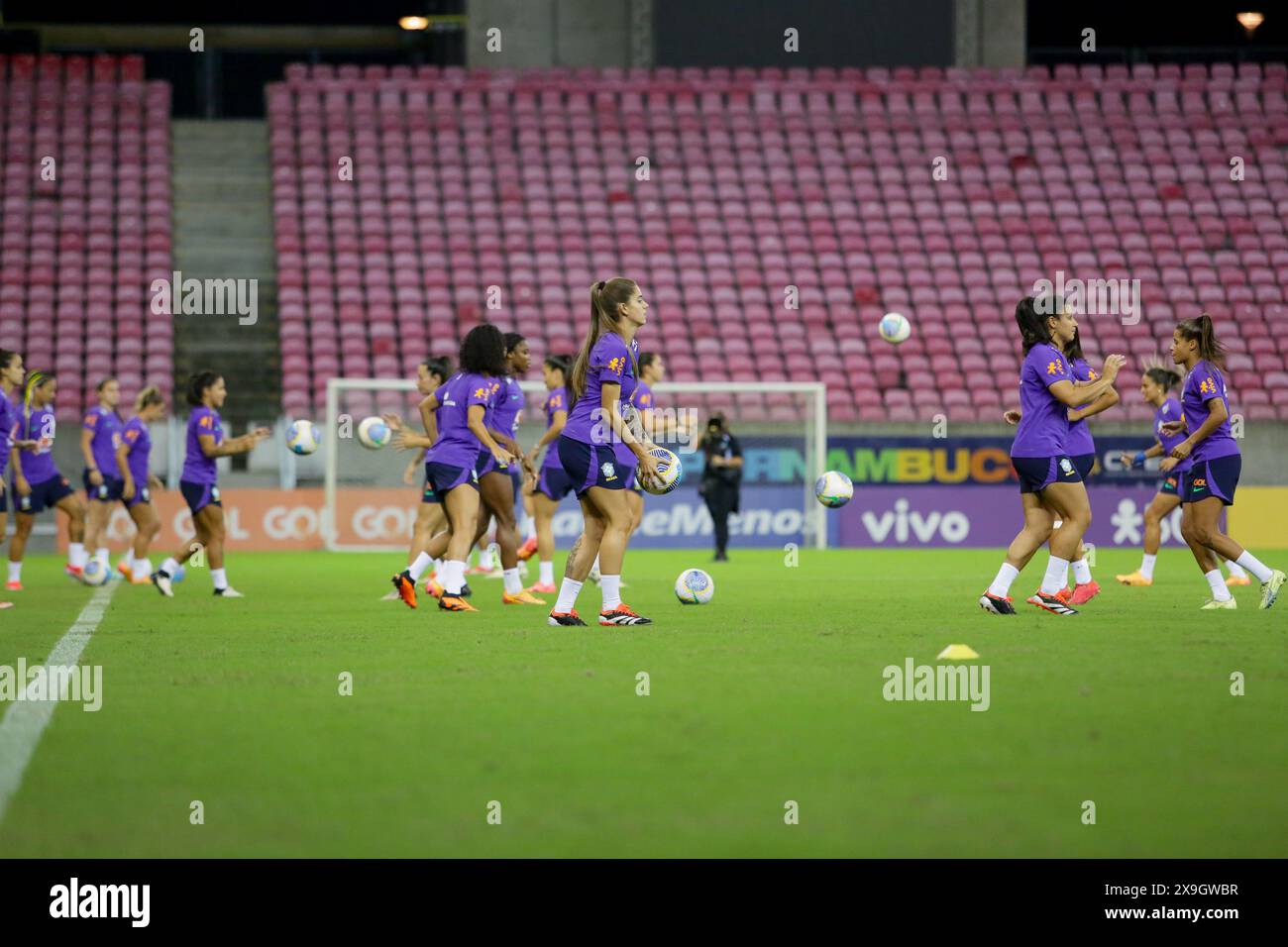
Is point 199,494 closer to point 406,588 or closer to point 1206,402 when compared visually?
point 406,588

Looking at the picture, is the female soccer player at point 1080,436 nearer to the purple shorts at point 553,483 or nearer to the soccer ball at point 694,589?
the soccer ball at point 694,589

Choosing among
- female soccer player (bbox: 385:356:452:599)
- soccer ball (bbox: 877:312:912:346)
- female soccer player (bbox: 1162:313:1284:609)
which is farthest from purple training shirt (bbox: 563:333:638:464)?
soccer ball (bbox: 877:312:912:346)

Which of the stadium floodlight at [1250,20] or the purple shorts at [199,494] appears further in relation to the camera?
the stadium floodlight at [1250,20]

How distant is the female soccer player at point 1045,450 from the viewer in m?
11.3

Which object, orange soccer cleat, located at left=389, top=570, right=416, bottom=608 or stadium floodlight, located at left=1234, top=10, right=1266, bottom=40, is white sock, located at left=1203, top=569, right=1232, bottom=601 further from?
stadium floodlight, located at left=1234, top=10, right=1266, bottom=40

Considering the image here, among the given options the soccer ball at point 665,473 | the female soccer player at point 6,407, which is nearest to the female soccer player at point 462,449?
the soccer ball at point 665,473

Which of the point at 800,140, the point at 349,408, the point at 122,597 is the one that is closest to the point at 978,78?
the point at 800,140

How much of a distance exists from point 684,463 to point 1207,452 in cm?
1391

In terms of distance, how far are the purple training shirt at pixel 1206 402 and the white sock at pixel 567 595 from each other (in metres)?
4.56

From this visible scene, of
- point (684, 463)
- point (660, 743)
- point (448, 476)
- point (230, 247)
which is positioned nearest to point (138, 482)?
point (448, 476)

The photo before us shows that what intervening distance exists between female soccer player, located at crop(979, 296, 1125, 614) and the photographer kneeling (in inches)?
425

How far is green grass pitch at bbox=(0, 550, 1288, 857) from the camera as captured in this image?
15.2 ft
